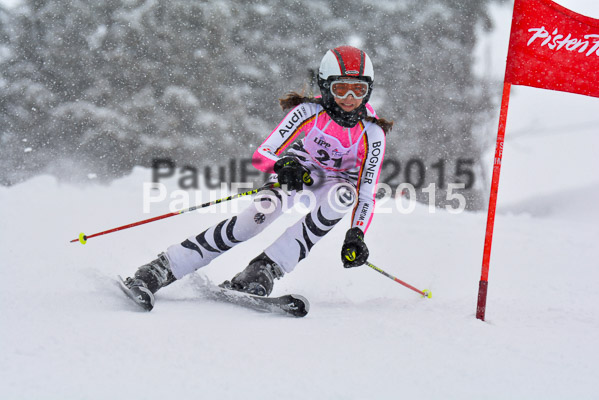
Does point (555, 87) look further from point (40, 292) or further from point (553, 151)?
point (553, 151)

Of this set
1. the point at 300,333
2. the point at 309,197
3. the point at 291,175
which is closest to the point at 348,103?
the point at 291,175

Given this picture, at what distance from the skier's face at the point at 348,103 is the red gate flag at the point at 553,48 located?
3.57ft

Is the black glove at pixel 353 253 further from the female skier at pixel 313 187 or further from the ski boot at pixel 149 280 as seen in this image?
the ski boot at pixel 149 280

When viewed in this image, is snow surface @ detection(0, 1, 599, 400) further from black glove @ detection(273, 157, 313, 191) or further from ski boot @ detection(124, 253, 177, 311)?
black glove @ detection(273, 157, 313, 191)

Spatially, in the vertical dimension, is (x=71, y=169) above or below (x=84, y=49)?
below

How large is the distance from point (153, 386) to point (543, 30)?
10.9ft

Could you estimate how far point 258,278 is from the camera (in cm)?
368

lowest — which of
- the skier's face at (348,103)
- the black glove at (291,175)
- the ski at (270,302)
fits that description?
the ski at (270,302)

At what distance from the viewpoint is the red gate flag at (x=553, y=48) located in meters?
3.46

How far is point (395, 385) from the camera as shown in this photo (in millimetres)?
2010

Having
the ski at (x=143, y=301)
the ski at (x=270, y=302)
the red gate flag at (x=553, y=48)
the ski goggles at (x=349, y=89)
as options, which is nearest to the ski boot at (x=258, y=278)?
the ski at (x=270, y=302)

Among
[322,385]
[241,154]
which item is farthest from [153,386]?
[241,154]

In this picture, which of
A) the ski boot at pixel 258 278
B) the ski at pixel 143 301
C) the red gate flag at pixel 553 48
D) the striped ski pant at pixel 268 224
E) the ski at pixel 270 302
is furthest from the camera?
the striped ski pant at pixel 268 224

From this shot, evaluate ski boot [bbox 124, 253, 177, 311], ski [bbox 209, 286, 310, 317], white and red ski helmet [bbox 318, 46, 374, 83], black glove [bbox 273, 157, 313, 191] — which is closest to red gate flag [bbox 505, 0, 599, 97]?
white and red ski helmet [bbox 318, 46, 374, 83]
